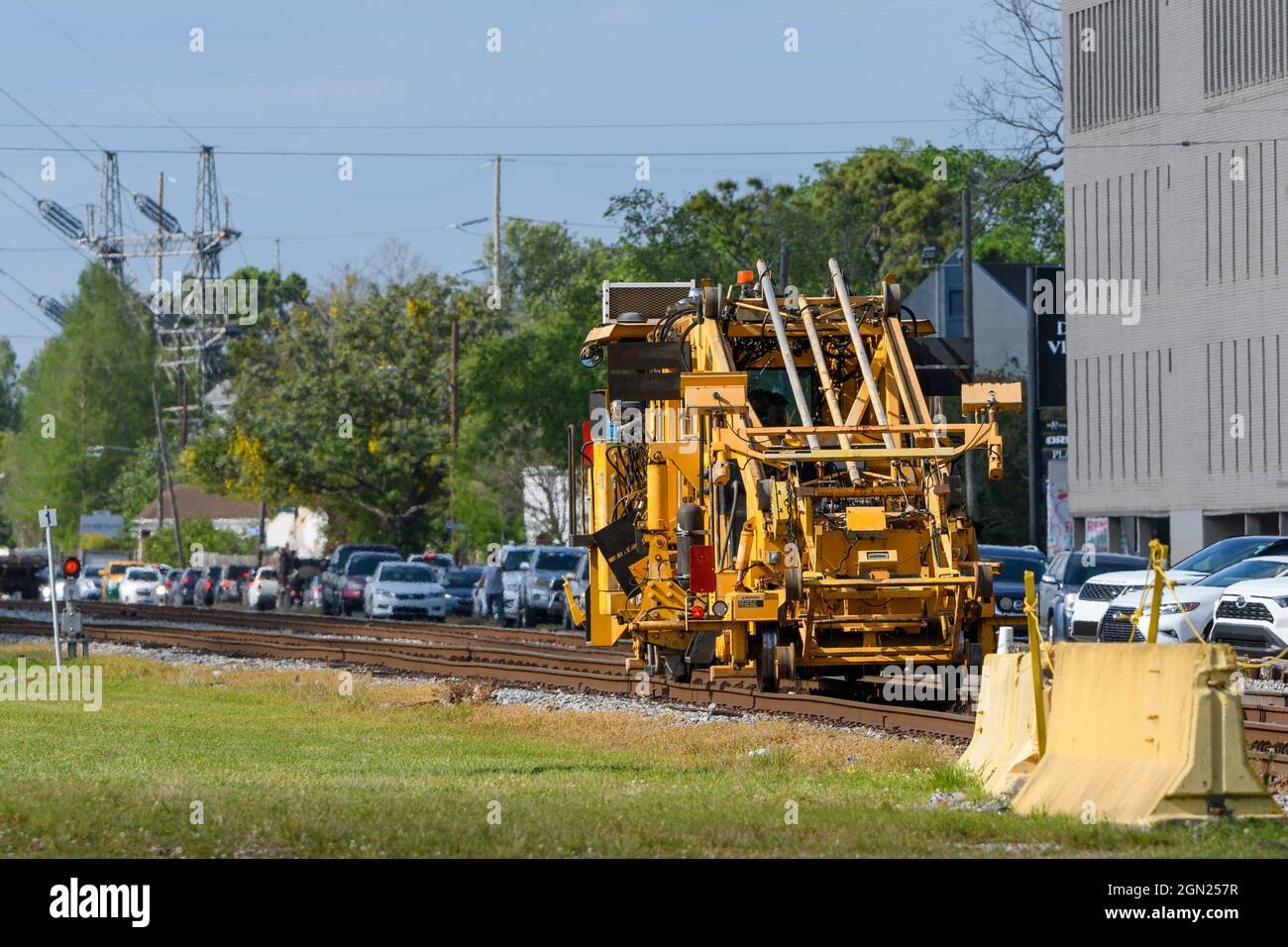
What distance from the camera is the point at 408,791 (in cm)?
→ 1452

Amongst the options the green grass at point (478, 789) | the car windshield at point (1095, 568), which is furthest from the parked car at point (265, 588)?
the green grass at point (478, 789)

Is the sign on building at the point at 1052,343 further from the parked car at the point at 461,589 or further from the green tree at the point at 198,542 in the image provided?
the green tree at the point at 198,542

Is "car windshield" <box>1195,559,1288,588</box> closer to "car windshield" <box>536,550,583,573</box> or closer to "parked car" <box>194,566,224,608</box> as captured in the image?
"car windshield" <box>536,550,583,573</box>

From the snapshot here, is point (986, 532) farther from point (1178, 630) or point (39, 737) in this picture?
point (39, 737)

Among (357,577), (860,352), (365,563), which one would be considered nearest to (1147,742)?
(860,352)

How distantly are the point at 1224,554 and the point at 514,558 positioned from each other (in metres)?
23.3

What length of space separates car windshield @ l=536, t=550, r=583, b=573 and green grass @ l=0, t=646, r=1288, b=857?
799 inches

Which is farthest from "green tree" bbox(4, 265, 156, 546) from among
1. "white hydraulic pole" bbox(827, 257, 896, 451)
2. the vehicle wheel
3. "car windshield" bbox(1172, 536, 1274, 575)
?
the vehicle wheel

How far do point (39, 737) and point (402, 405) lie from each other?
56134mm

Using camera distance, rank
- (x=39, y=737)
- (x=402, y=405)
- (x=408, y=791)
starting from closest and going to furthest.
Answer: (x=408, y=791) → (x=39, y=737) → (x=402, y=405)

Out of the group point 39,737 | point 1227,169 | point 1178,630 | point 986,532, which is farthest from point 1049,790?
point 986,532

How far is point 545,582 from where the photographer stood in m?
48.2

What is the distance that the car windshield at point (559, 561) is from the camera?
154 ft

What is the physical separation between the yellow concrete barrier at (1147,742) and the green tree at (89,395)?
376 feet
